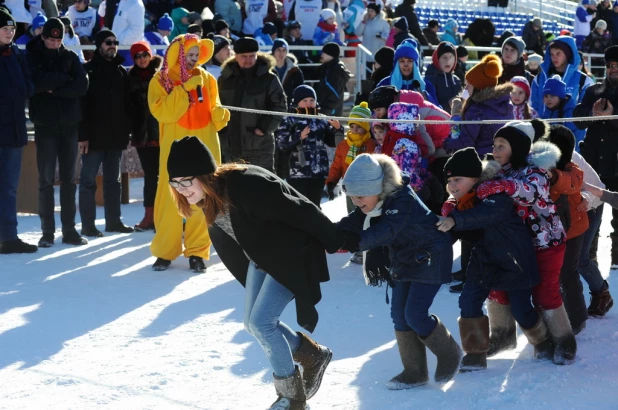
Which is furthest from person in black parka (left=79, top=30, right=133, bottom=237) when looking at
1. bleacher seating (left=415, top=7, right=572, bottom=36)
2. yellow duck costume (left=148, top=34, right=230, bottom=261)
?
bleacher seating (left=415, top=7, right=572, bottom=36)

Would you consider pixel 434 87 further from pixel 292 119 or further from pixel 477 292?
pixel 477 292

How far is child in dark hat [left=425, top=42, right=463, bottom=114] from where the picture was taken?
1048 centimetres

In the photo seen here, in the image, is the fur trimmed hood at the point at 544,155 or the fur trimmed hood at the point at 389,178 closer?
the fur trimmed hood at the point at 389,178

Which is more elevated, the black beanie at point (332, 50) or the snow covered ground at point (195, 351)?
the black beanie at point (332, 50)

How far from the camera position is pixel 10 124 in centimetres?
846

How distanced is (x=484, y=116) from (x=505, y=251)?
264 cm

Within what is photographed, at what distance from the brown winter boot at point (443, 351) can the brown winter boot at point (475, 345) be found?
0.22m

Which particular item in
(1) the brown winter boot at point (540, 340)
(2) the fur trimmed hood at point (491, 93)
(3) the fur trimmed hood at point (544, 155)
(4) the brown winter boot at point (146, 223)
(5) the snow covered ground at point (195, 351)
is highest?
(2) the fur trimmed hood at point (491, 93)

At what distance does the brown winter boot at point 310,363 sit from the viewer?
4.98 meters

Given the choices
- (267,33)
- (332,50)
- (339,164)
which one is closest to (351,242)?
(339,164)

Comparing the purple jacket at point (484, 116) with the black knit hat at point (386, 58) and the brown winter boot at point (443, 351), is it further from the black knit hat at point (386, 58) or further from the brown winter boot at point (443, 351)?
the black knit hat at point (386, 58)

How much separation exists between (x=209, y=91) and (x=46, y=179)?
76.1 inches

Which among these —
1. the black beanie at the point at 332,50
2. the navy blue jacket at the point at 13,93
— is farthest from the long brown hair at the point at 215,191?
the black beanie at the point at 332,50

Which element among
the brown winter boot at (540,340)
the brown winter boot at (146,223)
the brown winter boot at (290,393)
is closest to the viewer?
the brown winter boot at (290,393)
